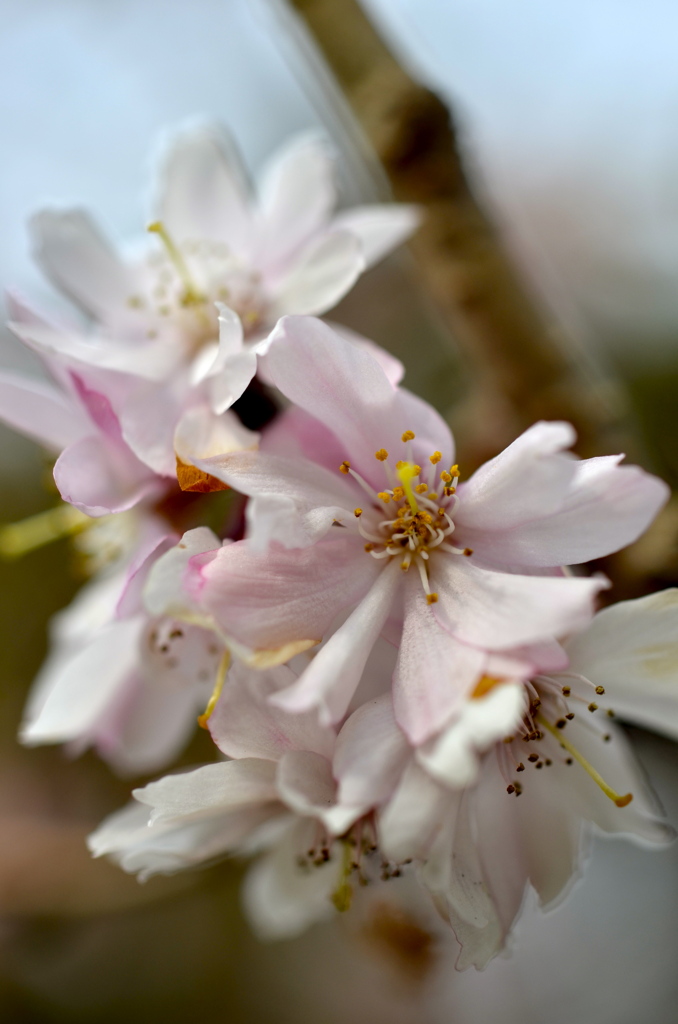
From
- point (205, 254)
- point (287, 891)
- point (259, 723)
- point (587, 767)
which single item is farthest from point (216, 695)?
point (205, 254)

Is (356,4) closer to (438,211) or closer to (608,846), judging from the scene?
(438,211)

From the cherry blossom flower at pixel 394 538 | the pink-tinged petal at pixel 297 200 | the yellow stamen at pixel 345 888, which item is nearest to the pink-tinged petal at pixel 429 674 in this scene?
the cherry blossom flower at pixel 394 538

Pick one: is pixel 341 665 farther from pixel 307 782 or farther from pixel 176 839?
pixel 176 839

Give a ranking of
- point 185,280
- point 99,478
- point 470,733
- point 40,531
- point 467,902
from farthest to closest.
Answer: point 40,531 → point 185,280 → point 99,478 → point 467,902 → point 470,733

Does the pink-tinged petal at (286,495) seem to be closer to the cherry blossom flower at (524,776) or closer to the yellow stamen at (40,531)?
the cherry blossom flower at (524,776)

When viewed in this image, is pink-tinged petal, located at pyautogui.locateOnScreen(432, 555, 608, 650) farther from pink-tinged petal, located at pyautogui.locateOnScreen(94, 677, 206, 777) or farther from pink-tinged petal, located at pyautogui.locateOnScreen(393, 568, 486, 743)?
pink-tinged petal, located at pyautogui.locateOnScreen(94, 677, 206, 777)

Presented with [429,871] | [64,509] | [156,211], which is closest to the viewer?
[429,871]

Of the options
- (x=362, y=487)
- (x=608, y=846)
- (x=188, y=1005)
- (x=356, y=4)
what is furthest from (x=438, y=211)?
(x=188, y=1005)
